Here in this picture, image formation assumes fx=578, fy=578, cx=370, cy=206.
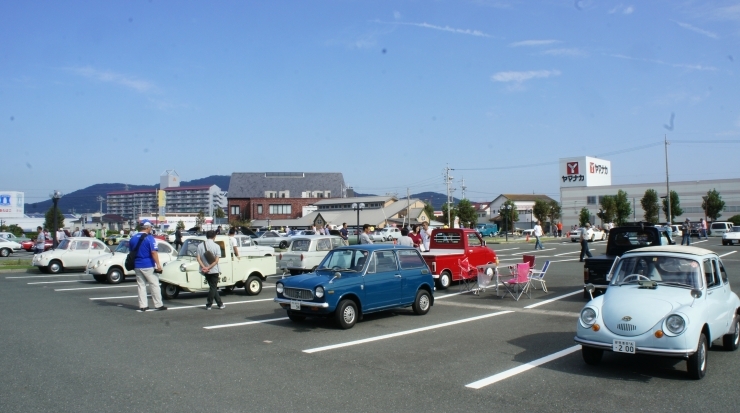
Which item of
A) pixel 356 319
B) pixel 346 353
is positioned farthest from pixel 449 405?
pixel 356 319

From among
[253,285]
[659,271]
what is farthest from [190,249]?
[659,271]

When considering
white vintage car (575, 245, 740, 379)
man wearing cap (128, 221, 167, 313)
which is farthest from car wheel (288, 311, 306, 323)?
white vintage car (575, 245, 740, 379)

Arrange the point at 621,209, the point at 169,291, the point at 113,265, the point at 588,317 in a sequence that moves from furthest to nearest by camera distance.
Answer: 1. the point at 621,209
2. the point at 113,265
3. the point at 169,291
4. the point at 588,317

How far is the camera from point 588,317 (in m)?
7.64

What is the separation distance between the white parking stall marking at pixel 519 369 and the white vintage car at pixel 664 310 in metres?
0.64

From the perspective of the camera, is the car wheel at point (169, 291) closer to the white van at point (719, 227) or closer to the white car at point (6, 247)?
the white car at point (6, 247)

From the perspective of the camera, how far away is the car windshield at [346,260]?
37.5 feet

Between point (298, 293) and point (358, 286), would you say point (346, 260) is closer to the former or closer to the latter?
point (358, 286)

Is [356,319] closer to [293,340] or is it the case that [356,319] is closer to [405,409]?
[293,340]

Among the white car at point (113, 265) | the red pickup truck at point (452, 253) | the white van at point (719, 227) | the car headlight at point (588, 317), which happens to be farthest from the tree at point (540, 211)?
the car headlight at point (588, 317)

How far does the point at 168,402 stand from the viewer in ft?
20.1

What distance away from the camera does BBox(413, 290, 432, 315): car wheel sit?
40.2ft

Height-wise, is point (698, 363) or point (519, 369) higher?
point (698, 363)

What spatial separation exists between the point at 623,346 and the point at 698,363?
0.87 m
